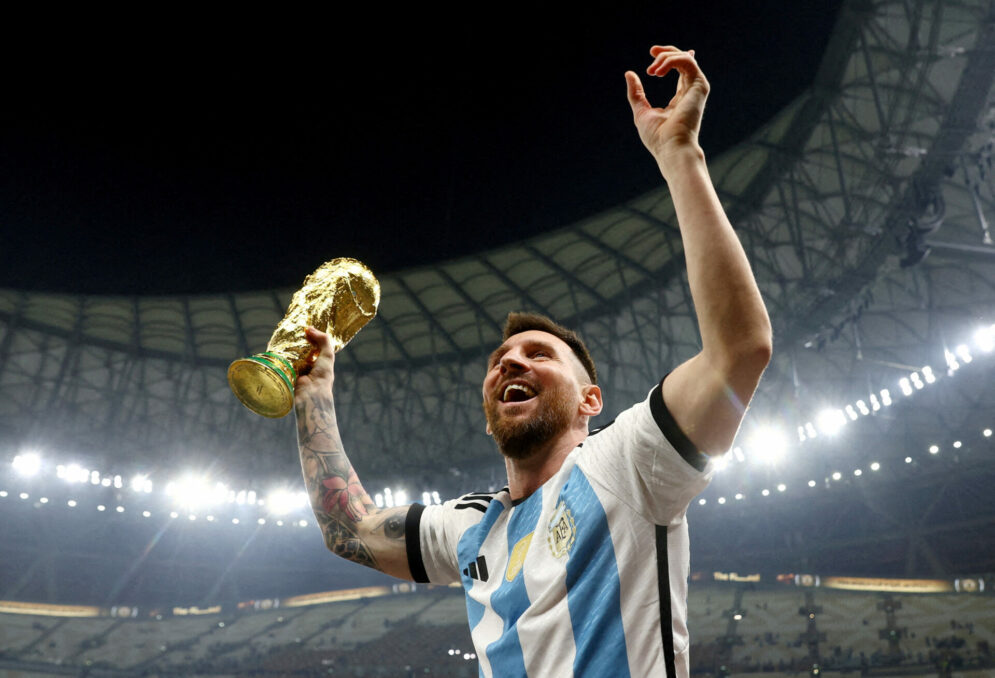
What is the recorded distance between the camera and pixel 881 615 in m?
26.1

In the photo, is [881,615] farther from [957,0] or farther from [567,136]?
[567,136]

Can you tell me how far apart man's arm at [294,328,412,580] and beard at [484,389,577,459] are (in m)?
0.52

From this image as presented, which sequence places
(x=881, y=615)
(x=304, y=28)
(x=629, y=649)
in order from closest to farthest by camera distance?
(x=629, y=649) < (x=304, y=28) < (x=881, y=615)

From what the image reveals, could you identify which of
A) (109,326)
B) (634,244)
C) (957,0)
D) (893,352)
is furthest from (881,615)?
(109,326)

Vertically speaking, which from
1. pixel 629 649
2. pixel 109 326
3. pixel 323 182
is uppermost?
pixel 109 326

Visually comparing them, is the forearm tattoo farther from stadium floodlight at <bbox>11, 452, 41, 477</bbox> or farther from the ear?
stadium floodlight at <bbox>11, 452, 41, 477</bbox>

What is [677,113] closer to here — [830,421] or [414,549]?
[414,549]

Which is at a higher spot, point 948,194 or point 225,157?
point 948,194

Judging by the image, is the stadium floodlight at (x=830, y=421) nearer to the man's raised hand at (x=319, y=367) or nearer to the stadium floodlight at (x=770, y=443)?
the stadium floodlight at (x=770, y=443)

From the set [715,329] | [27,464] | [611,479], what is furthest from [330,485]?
[27,464]

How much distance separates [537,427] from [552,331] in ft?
1.20

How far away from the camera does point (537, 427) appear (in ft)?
5.41

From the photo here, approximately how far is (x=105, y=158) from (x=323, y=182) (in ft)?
5.16

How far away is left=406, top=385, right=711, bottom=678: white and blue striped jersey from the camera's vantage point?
1.25m
